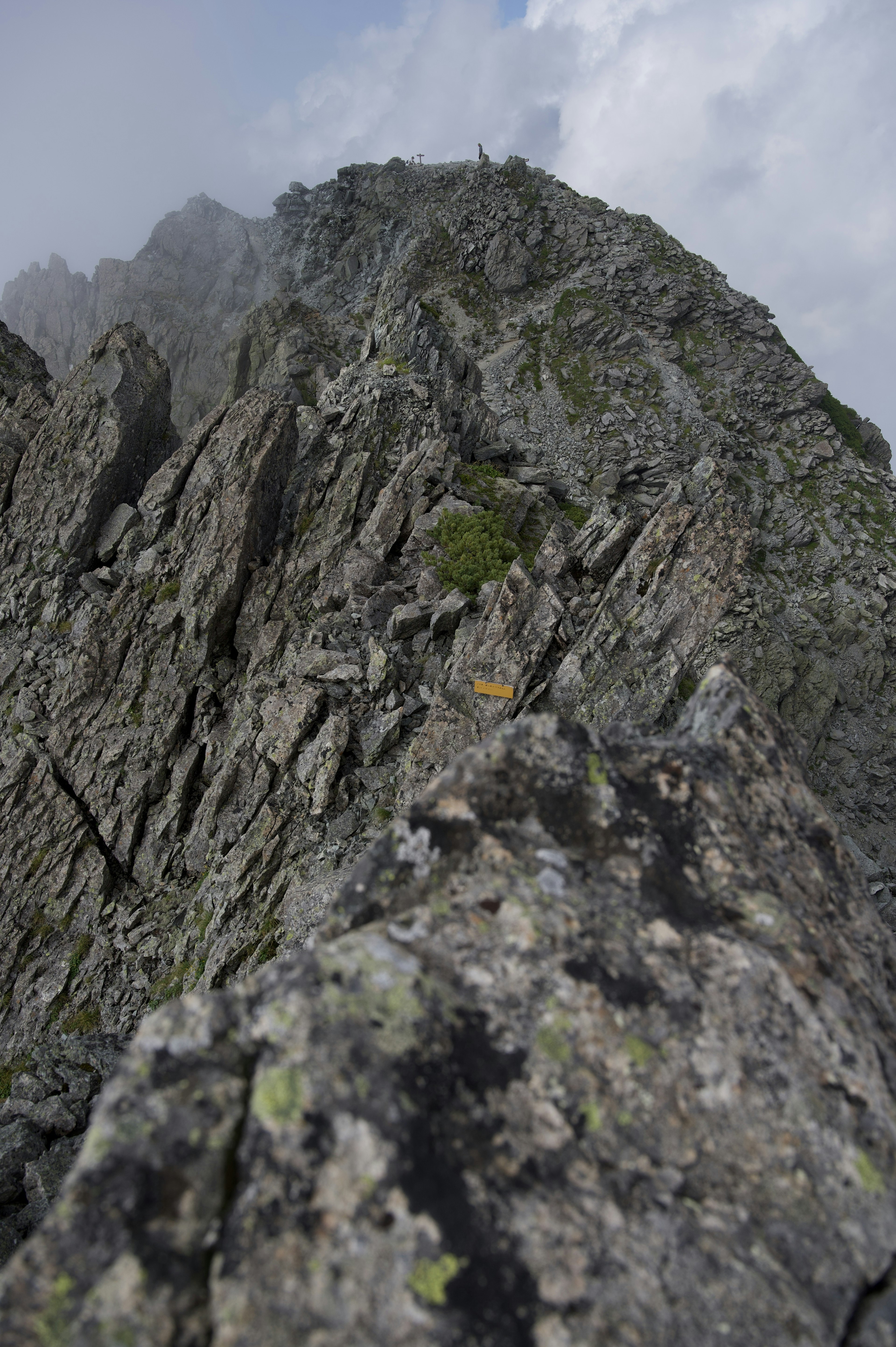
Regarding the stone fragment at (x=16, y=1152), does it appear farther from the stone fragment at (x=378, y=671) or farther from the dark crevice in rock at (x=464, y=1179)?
the dark crevice in rock at (x=464, y=1179)

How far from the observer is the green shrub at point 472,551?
22.8 meters

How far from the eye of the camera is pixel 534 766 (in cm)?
547

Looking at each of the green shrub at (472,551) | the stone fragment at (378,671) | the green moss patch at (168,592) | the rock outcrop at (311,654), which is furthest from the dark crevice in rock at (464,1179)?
the green moss patch at (168,592)

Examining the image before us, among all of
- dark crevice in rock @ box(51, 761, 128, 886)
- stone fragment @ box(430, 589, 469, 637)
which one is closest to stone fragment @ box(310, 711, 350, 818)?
stone fragment @ box(430, 589, 469, 637)

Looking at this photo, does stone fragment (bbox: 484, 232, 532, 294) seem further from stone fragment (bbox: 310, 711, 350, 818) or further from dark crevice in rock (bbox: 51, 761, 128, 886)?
dark crevice in rock (bbox: 51, 761, 128, 886)

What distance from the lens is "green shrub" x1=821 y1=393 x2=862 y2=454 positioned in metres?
63.2

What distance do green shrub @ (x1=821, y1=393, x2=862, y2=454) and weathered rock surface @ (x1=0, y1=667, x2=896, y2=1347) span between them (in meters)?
74.0

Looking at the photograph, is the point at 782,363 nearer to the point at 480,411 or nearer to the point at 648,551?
the point at 480,411

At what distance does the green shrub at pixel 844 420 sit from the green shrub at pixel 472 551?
5691cm

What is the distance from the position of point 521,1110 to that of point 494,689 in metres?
14.3

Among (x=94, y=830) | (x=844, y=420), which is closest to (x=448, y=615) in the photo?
(x=94, y=830)

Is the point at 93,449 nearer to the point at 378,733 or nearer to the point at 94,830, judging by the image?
the point at 94,830

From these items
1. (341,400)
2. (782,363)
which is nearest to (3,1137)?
(341,400)

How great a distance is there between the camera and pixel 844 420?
65.8 m
